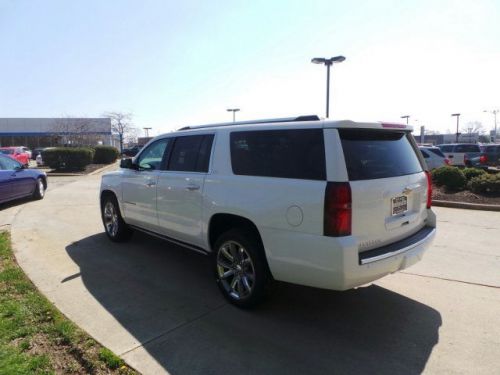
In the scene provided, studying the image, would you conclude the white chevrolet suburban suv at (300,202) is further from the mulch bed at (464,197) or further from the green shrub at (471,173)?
the green shrub at (471,173)

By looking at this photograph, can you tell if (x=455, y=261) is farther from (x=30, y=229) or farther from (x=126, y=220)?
(x=30, y=229)

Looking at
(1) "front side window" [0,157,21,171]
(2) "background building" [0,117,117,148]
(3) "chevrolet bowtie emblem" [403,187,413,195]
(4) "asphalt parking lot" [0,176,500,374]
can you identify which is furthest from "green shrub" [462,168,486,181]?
(2) "background building" [0,117,117,148]

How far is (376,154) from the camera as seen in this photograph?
3.64 metres

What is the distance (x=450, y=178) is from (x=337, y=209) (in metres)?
9.62

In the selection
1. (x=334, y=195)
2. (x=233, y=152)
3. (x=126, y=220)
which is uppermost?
(x=233, y=152)

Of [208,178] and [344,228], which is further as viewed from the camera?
[208,178]

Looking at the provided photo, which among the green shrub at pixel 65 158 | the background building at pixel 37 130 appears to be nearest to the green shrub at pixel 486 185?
the green shrub at pixel 65 158

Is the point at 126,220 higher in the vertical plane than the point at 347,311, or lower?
higher

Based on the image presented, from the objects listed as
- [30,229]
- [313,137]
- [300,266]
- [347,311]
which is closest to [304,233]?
[300,266]

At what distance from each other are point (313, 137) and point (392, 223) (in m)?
1.09

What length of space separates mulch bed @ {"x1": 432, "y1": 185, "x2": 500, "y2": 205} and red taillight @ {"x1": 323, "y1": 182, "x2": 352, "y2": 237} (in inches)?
322

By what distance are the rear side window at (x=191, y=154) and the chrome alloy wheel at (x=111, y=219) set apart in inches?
77.4

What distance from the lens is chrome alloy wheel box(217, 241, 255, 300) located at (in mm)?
4031

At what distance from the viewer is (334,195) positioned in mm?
3186
